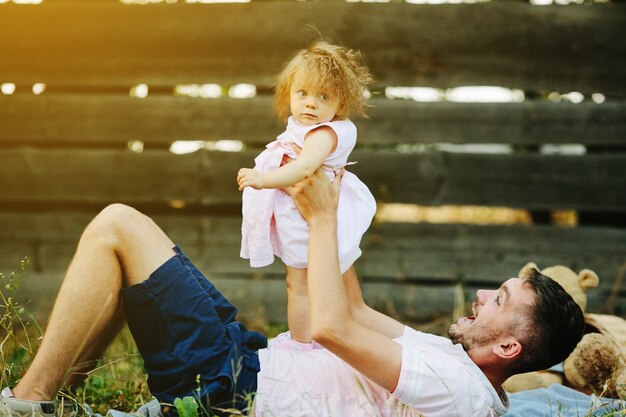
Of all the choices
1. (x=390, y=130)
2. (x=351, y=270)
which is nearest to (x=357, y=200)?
(x=351, y=270)

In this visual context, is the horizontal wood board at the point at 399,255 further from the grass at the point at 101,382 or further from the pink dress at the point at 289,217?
the pink dress at the point at 289,217

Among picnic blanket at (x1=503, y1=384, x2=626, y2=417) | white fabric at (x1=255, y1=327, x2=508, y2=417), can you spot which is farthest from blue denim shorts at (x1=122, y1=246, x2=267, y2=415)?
picnic blanket at (x1=503, y1=384, x2=626, y2=417)

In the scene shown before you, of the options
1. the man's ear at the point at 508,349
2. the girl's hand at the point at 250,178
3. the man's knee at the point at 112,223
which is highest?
the girl's hand at the point at 250,178

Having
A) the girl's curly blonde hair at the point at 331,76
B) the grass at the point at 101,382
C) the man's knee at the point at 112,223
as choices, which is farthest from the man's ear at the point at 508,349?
the man's knee at the point at 112,223

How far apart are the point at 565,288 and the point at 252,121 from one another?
6.85 ft

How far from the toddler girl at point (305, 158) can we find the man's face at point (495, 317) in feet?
1.37

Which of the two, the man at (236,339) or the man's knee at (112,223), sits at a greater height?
the man's knee at (112,223)

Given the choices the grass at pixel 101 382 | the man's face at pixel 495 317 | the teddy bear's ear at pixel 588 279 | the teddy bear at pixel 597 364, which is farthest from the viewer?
the teddy bear's ear at pixel 588 279

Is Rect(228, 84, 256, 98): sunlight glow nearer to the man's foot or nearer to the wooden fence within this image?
the wooden fence

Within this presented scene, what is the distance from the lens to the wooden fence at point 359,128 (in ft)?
14.6

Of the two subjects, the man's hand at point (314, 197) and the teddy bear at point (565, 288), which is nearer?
the man's hand at point (314, 197)

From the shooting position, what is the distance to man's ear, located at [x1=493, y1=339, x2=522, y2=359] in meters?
2.23

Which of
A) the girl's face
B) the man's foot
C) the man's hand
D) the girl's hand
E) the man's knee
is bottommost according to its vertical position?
the man's foot

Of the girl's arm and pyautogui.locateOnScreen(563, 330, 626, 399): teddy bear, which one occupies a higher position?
the girl's arm
